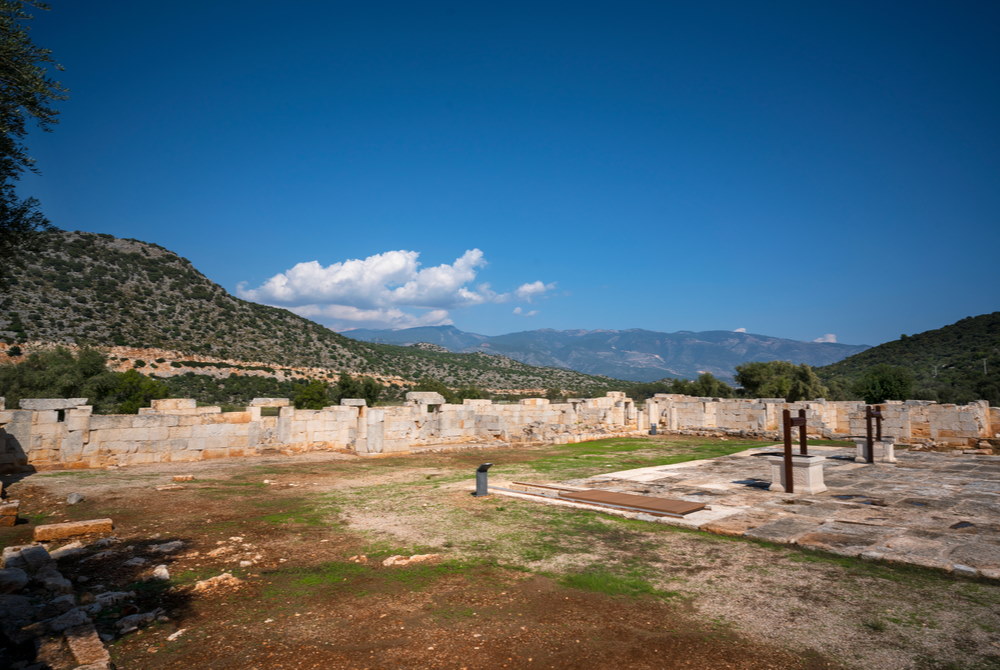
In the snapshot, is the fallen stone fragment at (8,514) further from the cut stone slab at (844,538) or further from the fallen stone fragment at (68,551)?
the cut stone slab at (844,538)

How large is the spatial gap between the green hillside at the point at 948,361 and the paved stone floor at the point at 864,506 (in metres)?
27.8

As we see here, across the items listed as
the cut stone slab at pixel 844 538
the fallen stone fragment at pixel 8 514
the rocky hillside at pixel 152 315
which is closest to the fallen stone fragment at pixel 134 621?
the fallen stone fragment at pixel 8 514

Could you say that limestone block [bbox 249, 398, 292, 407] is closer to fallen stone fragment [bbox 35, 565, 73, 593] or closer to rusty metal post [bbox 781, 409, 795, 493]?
fallen stone fragment [bbox 35, 565, 73, 593]

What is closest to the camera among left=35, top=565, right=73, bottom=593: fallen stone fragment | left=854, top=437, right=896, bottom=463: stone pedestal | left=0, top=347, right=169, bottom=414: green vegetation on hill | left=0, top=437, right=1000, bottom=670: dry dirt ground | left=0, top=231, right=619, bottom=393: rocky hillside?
left=0, top=437, right=1000, bottom=670: dry dirt ground

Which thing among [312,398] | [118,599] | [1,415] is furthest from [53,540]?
[312,398]

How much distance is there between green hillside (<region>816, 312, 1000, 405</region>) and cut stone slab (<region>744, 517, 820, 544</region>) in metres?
34.8

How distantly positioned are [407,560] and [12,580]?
3.85 meters

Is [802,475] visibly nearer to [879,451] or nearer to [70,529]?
[879,451]

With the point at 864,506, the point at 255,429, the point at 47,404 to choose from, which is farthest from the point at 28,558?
the point at 864,506

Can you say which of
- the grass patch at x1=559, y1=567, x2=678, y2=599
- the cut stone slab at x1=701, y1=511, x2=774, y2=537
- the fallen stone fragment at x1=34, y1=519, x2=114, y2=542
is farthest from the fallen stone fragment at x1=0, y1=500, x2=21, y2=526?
the cut stone slab at x1=701, y1=511, x2=774, y2=537

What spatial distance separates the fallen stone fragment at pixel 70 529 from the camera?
23.5 ft

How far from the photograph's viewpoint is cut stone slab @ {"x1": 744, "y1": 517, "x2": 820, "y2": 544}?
23.7ft

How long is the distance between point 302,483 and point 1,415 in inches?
306

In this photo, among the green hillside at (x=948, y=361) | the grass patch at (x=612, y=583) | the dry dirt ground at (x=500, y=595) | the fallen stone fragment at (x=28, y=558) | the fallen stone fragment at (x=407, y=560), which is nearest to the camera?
the dry dirt ground at (x=500, y=595)
